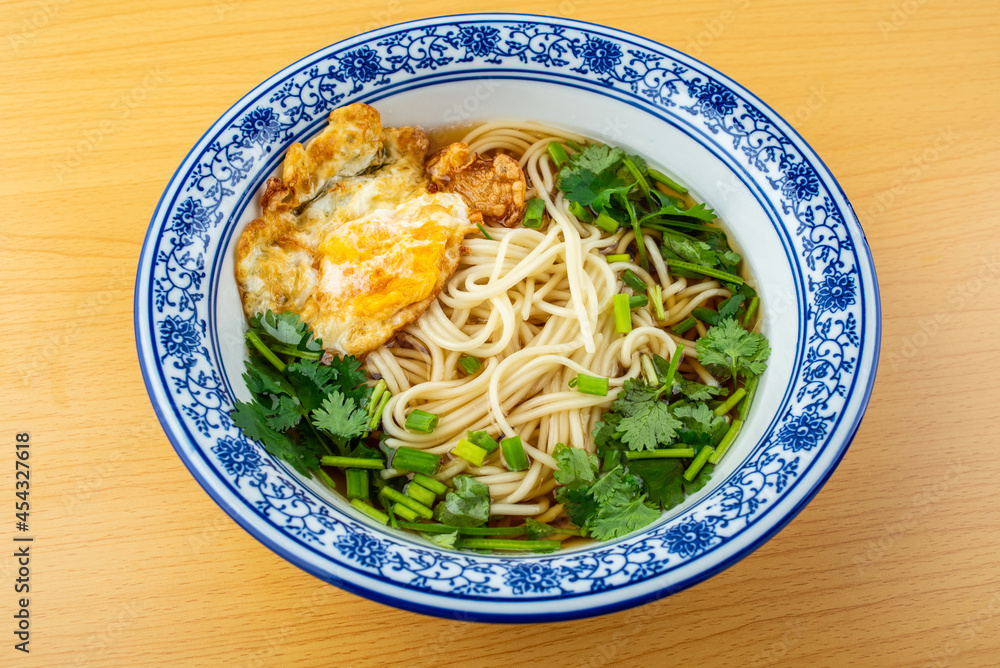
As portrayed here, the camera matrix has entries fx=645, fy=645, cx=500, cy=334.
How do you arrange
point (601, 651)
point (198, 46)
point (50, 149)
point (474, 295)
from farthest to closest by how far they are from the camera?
point (198, 46), point (50, 149), point (474, 295), point (601, 651)

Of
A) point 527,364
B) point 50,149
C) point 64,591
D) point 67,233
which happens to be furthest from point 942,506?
point 50,149

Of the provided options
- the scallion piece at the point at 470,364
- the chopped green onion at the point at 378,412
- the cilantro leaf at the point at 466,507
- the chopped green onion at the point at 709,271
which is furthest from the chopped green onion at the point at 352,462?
the chopped green onion at the point at 709,271

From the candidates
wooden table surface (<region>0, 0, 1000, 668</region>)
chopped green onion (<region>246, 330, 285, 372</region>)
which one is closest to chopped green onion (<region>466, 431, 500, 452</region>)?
wooden table surface (<region>0, 0, 1000, 668</region>)

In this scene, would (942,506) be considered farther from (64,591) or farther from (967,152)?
(64,591)

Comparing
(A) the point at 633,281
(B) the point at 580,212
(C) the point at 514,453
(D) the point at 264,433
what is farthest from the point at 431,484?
(B) the point at 580,212

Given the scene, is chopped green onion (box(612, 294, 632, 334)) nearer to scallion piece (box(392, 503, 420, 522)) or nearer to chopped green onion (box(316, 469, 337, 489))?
scallion piece (box(392, 503, 420, 522))

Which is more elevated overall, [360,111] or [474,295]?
[360,111]

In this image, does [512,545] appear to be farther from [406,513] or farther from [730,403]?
[730,403]
